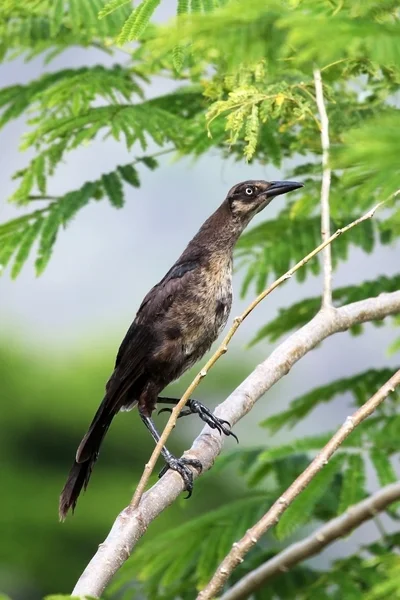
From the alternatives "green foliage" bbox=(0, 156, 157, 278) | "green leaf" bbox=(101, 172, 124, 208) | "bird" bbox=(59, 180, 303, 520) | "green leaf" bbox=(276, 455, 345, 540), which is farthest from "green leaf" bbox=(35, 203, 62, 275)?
"green leaf" bbox=(276, 455, 345, 540)

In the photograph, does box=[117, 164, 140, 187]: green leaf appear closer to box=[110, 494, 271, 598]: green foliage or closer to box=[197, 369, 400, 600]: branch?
box=[110, 494, 271, 598]: green foliage

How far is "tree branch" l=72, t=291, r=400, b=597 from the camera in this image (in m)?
2.16

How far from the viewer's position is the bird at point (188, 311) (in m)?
3.69

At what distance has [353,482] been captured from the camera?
12.0ft

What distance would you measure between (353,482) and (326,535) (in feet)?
3.67

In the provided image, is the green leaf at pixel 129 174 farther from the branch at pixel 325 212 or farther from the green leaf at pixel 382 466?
the green leaf at pixel 382 466

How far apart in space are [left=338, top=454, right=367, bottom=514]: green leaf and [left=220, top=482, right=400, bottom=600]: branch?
0.96 metres

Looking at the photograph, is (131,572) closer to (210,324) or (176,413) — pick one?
(210,324)

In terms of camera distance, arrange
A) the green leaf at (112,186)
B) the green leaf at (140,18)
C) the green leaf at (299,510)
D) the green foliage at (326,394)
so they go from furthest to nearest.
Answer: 1. the green foliage at (326,394)
2. the green leaf at (112,186)
3. the green leaf at (299,510)
4. the green leaf at (140,18)

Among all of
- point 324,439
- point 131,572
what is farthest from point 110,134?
point 131,572

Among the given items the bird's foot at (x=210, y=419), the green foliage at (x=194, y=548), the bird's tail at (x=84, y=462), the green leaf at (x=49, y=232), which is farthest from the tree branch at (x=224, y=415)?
the green leaf at (x=49, y=232)

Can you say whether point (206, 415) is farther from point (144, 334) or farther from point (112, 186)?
point (112, 186)

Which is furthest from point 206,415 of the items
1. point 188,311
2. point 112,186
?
point 112,186

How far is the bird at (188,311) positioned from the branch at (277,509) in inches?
52.2
